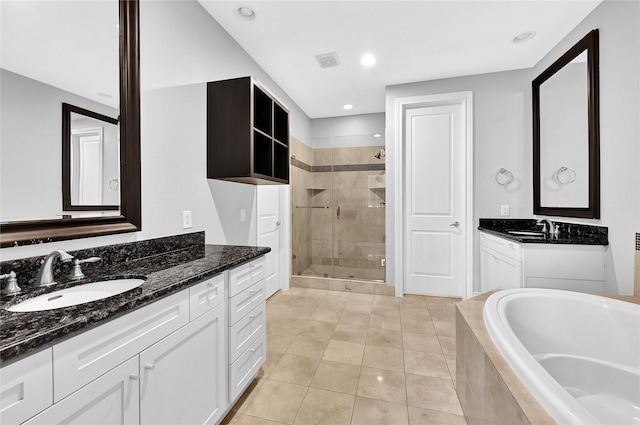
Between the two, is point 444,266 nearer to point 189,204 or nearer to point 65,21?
point 189,204

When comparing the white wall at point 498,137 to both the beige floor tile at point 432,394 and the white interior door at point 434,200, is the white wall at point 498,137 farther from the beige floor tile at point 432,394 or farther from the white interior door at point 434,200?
the beige floor tile at point 432,394

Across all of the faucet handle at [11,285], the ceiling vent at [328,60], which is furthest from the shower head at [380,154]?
the faucet handle at [11,285]

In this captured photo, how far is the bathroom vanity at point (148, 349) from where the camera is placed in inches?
26.7

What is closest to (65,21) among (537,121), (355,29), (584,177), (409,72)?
(355,29)

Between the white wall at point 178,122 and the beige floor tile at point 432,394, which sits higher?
the white wall at point 178,122

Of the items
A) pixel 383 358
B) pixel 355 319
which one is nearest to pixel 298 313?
pixel 355 319

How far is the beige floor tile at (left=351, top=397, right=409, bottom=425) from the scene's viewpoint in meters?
1.48

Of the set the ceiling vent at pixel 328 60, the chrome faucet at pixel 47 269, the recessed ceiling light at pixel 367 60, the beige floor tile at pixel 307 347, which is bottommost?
the beige floor tile at pixel 307 347

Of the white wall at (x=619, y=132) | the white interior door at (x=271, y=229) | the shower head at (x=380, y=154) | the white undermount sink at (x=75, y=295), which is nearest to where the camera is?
the white undermount sink at (x=75, y=295)

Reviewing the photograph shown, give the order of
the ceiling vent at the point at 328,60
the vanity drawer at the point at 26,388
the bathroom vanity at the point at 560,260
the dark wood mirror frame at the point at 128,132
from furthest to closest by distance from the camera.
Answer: the ceiling vent at the point at 328,60, the bathroom vanity at the point at 560,260, the dark wood mirror frame at the point at 128,132, the vanity drawer at the point at 26,388

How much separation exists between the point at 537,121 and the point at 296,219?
2924mm

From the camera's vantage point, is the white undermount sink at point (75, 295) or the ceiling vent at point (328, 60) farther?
the ceiling vent at point (328, 60)

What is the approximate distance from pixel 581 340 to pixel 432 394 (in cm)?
85

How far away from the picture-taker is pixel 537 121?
9.50ft
